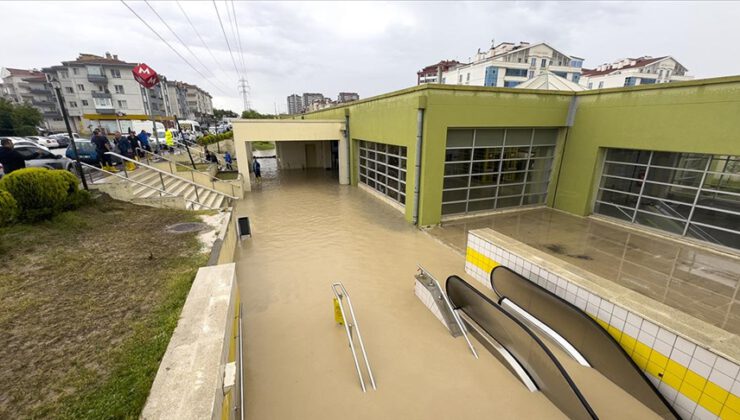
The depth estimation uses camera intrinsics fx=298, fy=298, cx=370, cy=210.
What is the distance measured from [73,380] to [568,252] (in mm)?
9790

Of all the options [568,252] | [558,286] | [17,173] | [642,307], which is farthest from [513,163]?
[17,173]

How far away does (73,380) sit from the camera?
2.99 m

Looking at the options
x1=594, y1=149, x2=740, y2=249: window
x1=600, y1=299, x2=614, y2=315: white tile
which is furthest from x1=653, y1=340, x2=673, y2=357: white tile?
x1=594, y1=149, x2=740, y2=249: window

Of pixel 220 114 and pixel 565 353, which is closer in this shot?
pixel 565 353

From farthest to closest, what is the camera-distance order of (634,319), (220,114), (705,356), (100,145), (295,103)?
(295,103) → (220,114) → (100,145) → (634,319) → (705,356)

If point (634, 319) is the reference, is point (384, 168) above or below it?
above

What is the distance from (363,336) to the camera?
4941mm

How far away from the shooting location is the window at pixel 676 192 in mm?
8141

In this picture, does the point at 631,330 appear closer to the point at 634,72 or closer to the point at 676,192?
the point at 676,192

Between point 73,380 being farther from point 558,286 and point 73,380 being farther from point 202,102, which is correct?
point 202,102

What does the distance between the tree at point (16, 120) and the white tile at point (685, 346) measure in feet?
151

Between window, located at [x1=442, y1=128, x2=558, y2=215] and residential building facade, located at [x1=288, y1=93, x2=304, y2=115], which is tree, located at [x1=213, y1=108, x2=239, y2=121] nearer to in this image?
residential building facade, located at [x1=288, y1=93, x2=304, y2=115]

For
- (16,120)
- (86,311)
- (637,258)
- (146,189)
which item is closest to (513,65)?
(637,258)

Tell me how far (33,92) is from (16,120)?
40.9m
